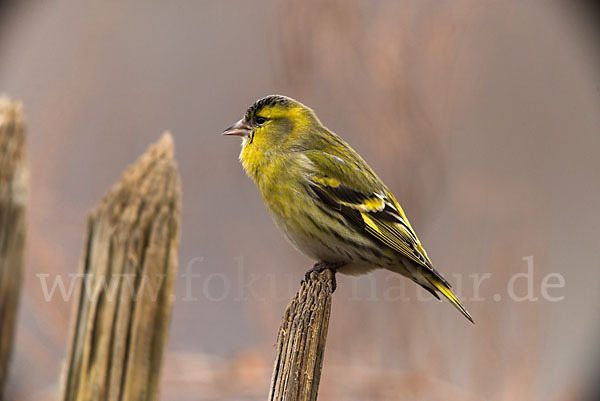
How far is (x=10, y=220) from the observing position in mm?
2551

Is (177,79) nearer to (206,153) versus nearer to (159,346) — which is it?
(206,153)

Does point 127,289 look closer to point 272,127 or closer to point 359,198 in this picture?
point 359,198

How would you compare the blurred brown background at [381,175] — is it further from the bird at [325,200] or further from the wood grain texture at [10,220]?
the wood grain texture at [10,220]

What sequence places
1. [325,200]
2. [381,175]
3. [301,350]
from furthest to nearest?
1. [381,175]
2. [325,200]
3. [301,350]

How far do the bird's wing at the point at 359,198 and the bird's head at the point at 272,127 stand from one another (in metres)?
0.15

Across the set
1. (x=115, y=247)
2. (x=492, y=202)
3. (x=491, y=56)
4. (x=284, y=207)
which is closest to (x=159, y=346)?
(x=115, y=247)

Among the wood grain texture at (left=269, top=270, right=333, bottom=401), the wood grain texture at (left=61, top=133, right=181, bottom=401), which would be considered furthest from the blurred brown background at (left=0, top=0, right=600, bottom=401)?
the wood grain texture at (left=269, top=270, right=333, bottom=401)

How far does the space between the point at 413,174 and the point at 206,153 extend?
4.96 ft

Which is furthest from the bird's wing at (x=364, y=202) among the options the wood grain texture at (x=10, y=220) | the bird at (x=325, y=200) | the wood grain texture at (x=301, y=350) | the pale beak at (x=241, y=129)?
the wood grain texture at (x=10, y=220)

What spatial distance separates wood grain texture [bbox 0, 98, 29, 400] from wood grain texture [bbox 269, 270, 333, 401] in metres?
1.06

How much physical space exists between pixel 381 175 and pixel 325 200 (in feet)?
3.88

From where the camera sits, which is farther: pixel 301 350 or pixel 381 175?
pixel 381 175

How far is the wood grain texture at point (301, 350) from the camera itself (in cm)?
202

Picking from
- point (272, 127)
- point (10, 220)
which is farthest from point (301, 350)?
point (272, 127)
